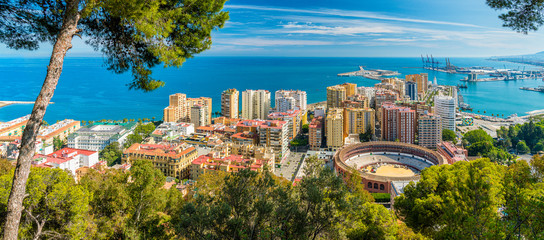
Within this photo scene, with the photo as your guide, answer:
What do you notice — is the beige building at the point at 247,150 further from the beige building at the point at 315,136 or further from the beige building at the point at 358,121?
the beige building at the point at 358,121

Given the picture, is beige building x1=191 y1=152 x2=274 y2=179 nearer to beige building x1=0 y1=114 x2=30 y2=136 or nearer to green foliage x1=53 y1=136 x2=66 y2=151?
green foliage x1=53 y1=136 x2=66 y2=151

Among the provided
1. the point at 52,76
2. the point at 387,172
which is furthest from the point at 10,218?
the point at 387,172

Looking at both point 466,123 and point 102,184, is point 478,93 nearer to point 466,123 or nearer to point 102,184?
point 466,123

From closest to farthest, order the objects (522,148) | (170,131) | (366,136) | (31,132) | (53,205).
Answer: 1. (31,132)
2. (53,205)
3. (522,148)
4. (170,131)
5. (366,136)

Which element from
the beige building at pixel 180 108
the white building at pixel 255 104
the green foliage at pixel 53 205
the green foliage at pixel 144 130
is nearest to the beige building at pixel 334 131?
the white building at pixel 255 104

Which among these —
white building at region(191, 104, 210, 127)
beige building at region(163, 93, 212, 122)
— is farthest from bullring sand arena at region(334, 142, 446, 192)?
beige building at region(163, 93, 212, 122)

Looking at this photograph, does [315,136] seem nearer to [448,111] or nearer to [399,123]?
[399,123]

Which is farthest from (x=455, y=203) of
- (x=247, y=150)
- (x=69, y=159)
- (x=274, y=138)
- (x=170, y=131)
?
(x=170, y=131)
